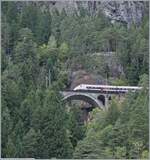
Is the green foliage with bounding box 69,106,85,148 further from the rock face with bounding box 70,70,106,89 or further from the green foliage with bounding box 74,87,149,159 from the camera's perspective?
the rock face with bounding box 70,70,106,89

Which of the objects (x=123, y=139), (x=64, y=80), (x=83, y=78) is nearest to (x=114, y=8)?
(x=83, y=78)

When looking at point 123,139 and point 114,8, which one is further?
point 114,8

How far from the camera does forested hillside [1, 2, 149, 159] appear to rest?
17.8 feet

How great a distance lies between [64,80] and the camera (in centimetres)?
1109

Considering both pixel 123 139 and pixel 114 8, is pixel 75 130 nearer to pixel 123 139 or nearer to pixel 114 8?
pixel 123 139

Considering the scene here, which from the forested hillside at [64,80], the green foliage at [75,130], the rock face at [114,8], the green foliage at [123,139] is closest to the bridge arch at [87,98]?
the forested hillside at [64,80]

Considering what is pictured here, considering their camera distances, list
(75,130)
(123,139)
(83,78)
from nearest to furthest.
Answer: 1. (123,139)
2. (75,130)
3. (83,78)

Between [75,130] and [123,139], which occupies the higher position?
[123,139]

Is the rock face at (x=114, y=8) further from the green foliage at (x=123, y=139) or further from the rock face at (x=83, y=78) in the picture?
the green foliage at (x=123, y=139)

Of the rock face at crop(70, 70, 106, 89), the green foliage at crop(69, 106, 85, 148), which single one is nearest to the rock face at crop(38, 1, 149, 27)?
the rock face at crop(70, 70, 106, 89)

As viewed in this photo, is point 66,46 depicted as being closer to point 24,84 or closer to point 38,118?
point 24,84


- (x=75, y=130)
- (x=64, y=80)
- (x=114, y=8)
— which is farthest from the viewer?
(x=114, y=8)

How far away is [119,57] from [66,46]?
1.15 metres

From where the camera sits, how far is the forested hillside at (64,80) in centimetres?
543
